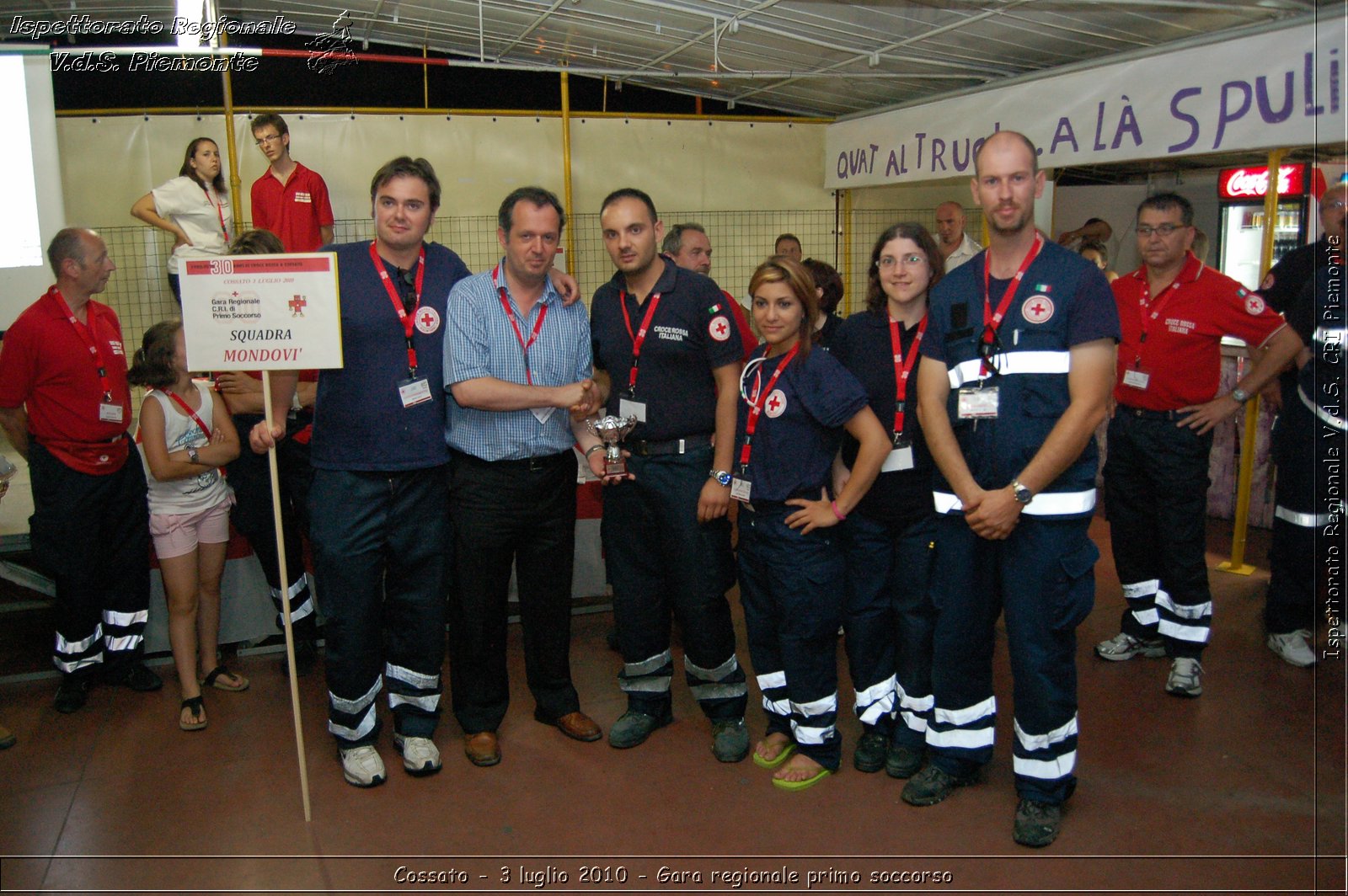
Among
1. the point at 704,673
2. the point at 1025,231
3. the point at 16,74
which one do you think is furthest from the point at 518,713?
the point at 16,74

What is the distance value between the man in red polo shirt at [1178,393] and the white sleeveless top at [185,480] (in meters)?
3.66

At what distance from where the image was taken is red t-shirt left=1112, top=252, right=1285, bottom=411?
3.80 metres

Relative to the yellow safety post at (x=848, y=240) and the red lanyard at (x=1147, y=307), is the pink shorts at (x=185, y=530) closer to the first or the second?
the red lanyard at (x=1147, y=307)

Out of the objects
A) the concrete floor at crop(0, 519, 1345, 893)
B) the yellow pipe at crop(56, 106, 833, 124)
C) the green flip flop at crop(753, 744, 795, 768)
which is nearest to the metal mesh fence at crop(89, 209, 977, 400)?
the yellow pipe at crop(56, 106, 833, 124)

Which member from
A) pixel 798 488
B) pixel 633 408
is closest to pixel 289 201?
pixel 633 408

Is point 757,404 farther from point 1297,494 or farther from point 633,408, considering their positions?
point 1297,494

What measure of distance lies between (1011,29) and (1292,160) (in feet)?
25.2

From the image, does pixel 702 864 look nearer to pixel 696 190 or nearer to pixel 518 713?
pixel 518 713

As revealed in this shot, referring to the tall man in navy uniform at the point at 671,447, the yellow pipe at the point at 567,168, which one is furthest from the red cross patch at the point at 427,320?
the yellow pipe at the point at 567,168

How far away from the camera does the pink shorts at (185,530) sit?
12.2 ft

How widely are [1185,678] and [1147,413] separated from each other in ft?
3.45

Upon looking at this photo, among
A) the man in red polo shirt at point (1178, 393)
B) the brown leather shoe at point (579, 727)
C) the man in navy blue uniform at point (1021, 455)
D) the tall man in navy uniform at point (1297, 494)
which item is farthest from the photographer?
the tall man in navy uniform at point (1297, 494)

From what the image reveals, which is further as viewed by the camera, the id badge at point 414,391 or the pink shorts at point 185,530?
the pink shorts at point 185,530

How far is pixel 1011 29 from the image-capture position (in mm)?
5418
